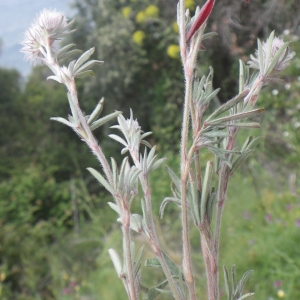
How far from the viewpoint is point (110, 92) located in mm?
3904

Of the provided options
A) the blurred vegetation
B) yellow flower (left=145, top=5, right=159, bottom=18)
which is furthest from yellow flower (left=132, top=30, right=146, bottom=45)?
yellow flower (left=145, top=5, right=159, bottom=18)

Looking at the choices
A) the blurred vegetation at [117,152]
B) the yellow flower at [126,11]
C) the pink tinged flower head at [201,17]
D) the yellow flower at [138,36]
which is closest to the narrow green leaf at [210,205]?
the pink tinged flower head at [201,17]

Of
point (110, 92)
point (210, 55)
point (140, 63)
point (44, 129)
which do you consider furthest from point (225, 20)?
point (44, 129)

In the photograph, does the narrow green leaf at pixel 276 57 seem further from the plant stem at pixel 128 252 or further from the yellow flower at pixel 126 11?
the yellow flower at pixel 126 11

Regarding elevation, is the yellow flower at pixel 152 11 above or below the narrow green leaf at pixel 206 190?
above

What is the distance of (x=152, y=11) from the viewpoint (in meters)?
3.28

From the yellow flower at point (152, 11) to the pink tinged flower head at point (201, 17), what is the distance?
3233mm

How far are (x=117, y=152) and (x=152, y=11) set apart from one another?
1493 millimetres

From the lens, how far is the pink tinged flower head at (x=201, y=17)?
228mm

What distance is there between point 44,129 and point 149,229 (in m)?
4.35

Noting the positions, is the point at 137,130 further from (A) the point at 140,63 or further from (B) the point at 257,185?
(A) the point at 140,63

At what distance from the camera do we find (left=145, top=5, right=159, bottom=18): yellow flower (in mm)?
3267

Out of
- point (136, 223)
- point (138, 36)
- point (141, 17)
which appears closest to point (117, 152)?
point (138, 36)

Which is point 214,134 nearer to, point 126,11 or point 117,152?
point 126,11
